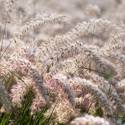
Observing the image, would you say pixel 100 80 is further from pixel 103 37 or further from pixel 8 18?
pixel 103 37

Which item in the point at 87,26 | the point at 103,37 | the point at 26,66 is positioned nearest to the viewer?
the point at 26,66

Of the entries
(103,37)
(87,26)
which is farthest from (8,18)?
(103,37)

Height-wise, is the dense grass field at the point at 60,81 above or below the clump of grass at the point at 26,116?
above

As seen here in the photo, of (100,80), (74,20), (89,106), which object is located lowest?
(74,20)

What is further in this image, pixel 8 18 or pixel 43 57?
pixel 8 18

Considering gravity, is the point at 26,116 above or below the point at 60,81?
below

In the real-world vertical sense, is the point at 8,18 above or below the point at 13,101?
above

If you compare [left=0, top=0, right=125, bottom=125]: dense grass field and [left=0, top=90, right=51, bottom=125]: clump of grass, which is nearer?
[left=0, top=0, right=125, bottom=125]: dense grass field

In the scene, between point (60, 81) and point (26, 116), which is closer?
point (60, 81)

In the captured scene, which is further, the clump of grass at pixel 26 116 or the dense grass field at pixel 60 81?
the clump of grass at pixel 26 116

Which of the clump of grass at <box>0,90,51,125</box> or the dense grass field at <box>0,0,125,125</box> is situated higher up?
the dense grass field at <box>0,0,125,125</box>

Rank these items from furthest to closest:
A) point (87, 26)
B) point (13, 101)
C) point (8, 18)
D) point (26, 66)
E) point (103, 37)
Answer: point (103, 37) < point (8, 18) < point (87, 26) < point (13, 101) < point (26, 66)
